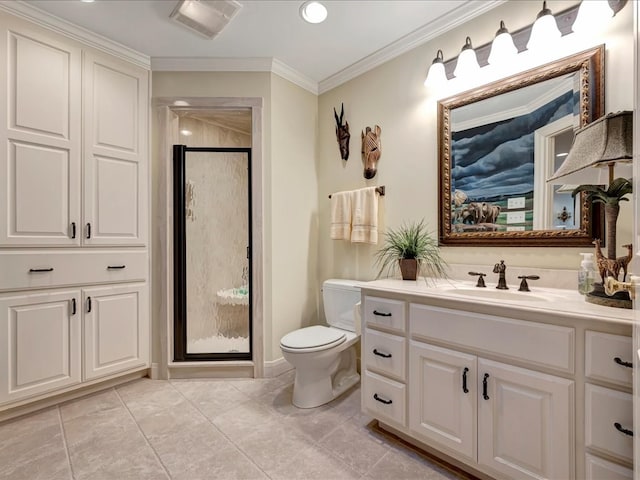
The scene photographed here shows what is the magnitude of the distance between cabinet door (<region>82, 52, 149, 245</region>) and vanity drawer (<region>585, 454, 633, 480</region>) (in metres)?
2.69

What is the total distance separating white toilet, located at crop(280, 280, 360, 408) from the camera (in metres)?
1.88

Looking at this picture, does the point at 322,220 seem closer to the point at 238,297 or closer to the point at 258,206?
the point at 258,206

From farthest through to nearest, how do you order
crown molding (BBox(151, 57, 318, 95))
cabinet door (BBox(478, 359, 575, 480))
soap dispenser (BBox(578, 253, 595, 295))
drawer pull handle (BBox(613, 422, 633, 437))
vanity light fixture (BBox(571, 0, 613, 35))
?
1. crown molding (BBox(151, 57, 318, 95))
2. vanity light fixture (BBox(571, 0, 613, 35))
3. soap dispenser (BBox(578, 253, 595, 295))
4. cabinet door (BBox(478, 359, 575, 480))
5. drawer pull handle (BBox(613, 422, 633, 437))

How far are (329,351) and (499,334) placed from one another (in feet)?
3.28

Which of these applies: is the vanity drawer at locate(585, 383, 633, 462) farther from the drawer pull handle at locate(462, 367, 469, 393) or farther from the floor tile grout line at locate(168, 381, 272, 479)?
the floor tile grout line at locate(168, 381, 272, 479)

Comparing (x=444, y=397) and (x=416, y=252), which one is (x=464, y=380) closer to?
(x=444, y=397)

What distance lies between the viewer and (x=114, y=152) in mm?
2143

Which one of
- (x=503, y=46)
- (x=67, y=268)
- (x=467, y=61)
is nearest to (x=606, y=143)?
(x=503, y=46)

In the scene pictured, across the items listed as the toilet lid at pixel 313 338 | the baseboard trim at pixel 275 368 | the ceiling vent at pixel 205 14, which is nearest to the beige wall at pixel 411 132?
the toilet lid at pixel 313 338

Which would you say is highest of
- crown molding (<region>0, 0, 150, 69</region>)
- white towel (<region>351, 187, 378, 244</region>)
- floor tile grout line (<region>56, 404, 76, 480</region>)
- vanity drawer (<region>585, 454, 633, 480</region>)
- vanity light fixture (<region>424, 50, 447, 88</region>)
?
crown molding (<region>0, 0, 150, 69</region>)

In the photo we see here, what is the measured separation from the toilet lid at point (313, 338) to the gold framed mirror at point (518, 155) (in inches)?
36.4

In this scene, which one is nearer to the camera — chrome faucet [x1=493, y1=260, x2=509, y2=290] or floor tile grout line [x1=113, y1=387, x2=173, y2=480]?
floor tile grout line [x1=113, y1=387, x2=173, y2=480]

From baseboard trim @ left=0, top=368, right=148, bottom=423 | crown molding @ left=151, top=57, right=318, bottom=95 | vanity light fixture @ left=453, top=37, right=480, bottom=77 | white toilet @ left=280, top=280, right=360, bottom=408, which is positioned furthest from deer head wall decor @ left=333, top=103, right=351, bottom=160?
baseboard trim @ left=0, top=368, right=148, bottom=423

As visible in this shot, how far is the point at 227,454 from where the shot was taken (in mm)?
Result: 1510
